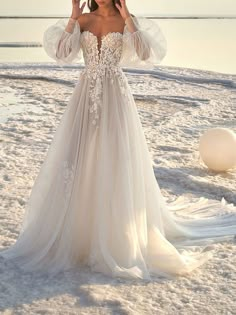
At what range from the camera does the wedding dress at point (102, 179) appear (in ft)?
14.1

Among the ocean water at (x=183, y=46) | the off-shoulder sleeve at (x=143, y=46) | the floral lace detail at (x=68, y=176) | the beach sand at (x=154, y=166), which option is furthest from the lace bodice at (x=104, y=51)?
the ocean water at (x=183, y=46)

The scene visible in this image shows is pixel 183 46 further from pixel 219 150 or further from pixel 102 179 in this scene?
pixel 102 179

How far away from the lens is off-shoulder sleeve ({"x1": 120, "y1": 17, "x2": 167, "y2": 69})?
4.26 m

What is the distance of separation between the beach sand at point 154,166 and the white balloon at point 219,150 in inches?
3.8

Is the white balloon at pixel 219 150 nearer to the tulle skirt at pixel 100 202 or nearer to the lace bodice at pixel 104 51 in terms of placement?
the tulle skirt at pixel 100 202

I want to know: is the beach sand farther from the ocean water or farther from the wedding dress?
the ocean water

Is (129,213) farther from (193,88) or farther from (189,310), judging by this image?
(193,88)

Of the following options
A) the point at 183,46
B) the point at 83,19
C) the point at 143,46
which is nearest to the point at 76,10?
the point at 83,19

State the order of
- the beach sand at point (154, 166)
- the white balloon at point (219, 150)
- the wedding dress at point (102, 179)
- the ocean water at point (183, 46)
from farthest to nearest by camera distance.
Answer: the ocean water at point (183, 46) → the white balloon at point (219, 150) → the wedding dress at point (102, 179) → the beach sand at point (154, 166)

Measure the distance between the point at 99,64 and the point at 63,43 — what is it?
0.26 metres

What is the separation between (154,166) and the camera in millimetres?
6969

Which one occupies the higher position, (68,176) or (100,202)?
(68,176)

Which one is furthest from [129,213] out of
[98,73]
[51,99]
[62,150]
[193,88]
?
[193,88]

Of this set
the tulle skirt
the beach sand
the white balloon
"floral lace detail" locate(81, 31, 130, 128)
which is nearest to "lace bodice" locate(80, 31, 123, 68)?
"floral lace detail" locate(81, 31, 130, 128)
